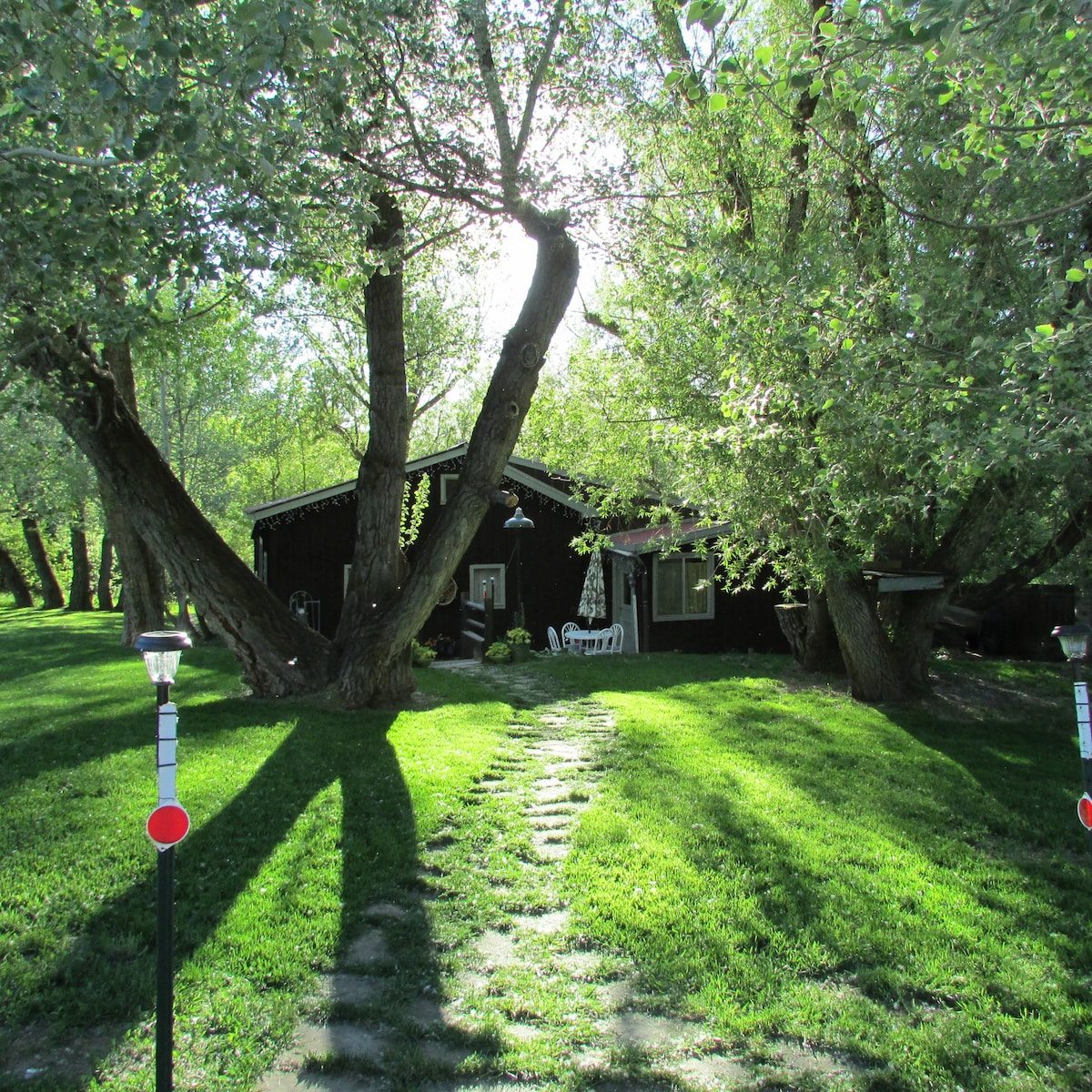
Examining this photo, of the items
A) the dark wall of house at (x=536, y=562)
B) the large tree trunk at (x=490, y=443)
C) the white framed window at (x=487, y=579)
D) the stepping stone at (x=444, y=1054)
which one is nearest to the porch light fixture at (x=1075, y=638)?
the stepping stone at (x=444, y=1054)

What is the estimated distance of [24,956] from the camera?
3844mm

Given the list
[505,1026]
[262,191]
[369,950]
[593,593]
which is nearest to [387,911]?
[369,950]

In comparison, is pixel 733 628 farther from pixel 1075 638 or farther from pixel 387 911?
pixel 387 911

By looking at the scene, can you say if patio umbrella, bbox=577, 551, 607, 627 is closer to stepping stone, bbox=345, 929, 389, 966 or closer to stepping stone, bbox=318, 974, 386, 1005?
stepping stone, bbox=345, 929, 389, 966

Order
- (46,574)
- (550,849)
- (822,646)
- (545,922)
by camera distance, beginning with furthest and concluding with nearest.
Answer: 1. (46,574)
2. (822,646)
3. (550,849)
4. (545,922)

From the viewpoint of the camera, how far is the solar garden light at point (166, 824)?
2770 mm

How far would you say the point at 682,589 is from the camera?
19.6 meters

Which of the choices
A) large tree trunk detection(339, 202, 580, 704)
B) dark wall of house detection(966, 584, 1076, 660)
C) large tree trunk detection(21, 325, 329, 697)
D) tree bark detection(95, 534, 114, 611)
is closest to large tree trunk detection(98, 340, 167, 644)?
large tree trunk detection(21, 325, 329, 697)

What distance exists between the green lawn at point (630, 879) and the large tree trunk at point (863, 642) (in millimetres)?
1438

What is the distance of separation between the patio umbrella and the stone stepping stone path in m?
13.1

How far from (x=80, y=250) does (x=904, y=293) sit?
21.5ft

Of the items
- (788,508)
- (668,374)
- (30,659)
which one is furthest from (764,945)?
(30,659)

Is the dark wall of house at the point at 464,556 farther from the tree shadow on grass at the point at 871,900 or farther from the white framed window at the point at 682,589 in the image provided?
the tree shadow on grass at the point at 871,900

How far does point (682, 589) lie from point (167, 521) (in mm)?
12513
